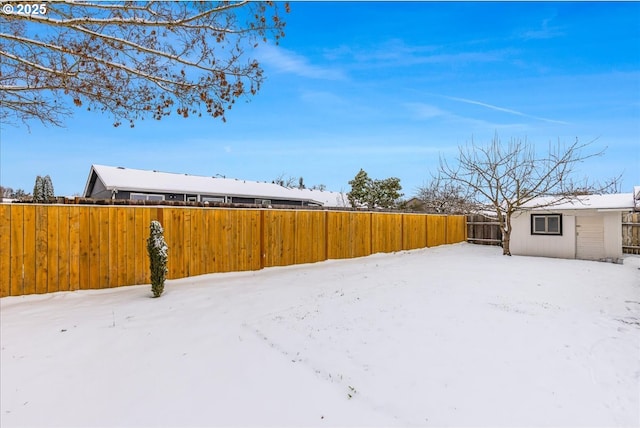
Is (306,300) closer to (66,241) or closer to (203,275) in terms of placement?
(203,275)

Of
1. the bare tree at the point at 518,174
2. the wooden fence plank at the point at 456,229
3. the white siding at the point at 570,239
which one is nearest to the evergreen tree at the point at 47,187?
the bare tree at the point at 518,174

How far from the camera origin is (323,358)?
12.4 feet

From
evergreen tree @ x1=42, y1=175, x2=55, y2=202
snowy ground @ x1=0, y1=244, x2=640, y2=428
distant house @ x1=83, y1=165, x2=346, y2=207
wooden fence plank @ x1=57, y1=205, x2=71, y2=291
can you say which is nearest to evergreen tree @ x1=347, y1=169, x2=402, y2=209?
distant house @ x1=83, y1=165, x2=346, y2=207

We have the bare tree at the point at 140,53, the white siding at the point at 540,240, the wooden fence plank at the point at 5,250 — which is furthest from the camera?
the white siding at the point at 540,240

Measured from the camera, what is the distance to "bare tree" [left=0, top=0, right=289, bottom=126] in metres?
3.65

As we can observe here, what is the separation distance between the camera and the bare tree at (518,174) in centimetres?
1286

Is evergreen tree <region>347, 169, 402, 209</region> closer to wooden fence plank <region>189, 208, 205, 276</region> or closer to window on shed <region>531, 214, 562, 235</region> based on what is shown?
window on shed <region>531, 214, 562, 235</region>

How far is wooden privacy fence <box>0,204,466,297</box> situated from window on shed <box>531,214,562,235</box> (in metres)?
7.06

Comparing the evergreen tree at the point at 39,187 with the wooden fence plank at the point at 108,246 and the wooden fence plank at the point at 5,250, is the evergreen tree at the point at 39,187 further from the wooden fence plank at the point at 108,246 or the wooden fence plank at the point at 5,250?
the wooden fence plank at the point at 108,246

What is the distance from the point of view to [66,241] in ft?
22.0

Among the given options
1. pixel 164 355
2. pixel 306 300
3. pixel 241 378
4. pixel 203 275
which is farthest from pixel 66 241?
pixel 241 378

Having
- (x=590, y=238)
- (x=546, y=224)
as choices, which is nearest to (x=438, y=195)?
(x=546, y=224)

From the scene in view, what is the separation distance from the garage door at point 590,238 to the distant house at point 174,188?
1234cm

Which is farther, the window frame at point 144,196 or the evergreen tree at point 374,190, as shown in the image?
the evergreen tree at point 374,190
